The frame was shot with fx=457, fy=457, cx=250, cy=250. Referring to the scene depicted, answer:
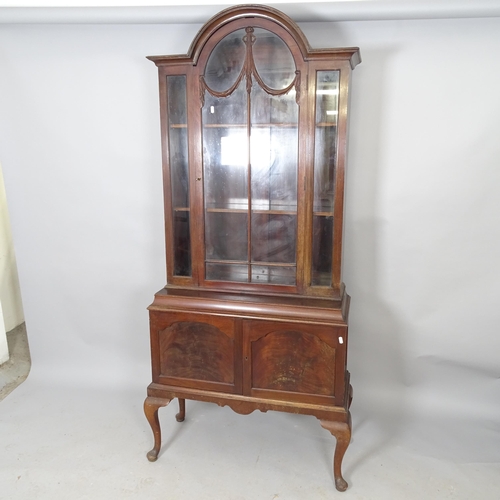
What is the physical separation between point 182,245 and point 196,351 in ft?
1.58

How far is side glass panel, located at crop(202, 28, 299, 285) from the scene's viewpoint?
6.14ft

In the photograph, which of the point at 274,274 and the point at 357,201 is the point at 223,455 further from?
the point at 357,201

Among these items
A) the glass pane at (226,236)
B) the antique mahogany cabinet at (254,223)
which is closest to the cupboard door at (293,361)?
the antique mahogany cabinet at (254,223)

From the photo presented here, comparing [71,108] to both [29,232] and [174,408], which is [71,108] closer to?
[29,232]

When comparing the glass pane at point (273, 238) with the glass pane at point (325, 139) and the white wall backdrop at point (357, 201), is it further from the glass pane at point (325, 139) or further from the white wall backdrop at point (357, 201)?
the white wall backdrop at point (357, 201)

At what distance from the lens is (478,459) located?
2113 millimetres

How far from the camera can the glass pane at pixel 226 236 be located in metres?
2.04

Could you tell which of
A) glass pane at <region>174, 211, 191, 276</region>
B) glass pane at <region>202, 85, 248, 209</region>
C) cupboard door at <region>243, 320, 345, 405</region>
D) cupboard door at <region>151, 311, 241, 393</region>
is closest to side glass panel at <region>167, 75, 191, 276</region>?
glass pane at <region>174, 211, 191, 276</region>

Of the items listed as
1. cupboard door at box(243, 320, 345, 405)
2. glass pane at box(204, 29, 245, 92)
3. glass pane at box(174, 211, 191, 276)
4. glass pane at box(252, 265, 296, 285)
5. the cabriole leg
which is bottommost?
the cabriole leg

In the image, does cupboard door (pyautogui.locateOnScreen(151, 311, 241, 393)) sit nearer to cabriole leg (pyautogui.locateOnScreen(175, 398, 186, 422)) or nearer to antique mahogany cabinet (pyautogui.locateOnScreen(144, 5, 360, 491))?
antique mahogany cabinet (pyautogui.locateOnScreen(144, 5, 360, 491))

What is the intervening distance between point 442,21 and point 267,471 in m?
2.20

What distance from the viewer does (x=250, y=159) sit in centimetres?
197

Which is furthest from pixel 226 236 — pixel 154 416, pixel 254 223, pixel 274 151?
pixel 154 416

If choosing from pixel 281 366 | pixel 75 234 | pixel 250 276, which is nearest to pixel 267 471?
pixel 281 366
